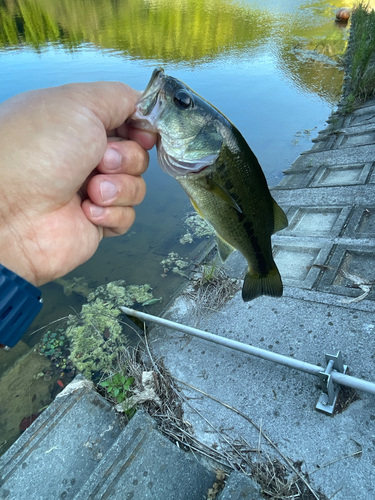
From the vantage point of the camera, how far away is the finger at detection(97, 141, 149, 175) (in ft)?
5.72

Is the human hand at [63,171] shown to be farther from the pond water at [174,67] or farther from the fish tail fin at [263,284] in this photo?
the pond water at [174,67]

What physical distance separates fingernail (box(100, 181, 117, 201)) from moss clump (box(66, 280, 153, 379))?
184 cm

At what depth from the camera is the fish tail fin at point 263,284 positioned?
6.72 feet

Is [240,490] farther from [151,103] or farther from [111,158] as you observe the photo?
[151,103]

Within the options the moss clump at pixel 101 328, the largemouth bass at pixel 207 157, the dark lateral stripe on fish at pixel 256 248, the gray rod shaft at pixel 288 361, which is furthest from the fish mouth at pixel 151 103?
the moss clump at pixel 101 328

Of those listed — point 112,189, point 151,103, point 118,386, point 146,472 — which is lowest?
point 118,386

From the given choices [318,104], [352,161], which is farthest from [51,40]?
[352,161]

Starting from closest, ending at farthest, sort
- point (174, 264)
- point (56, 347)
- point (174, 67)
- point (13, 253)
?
point (13, 253) → point (56, 347) → point (174, 264) → point (174, 67)

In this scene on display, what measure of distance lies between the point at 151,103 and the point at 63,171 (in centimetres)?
55

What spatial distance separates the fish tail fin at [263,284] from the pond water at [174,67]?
200 cm

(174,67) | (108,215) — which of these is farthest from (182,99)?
(174,67)

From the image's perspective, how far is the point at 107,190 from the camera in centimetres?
180

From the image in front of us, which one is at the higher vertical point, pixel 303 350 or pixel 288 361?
pixel 288 361

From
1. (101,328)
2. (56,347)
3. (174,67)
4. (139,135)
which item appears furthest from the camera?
(174,67)
